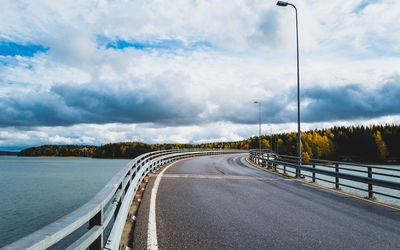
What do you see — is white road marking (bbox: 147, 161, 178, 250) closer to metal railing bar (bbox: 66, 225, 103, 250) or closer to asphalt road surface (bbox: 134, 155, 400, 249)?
asphalt road surface (bbox: 134, 155, 400, 249)

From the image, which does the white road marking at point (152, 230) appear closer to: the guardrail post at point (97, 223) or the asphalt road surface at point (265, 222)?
the asphalt road surface at point (265, 222)

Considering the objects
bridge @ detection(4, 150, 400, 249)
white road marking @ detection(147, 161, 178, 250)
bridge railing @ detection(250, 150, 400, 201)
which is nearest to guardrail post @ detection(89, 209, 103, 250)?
bridge @ detection(4, 150, 400, 249)

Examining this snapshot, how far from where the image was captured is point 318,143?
4656 inches

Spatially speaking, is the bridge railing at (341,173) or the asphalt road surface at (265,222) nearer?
the asphalt road surface at (265,222)

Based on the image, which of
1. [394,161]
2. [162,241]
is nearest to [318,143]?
[394,161]

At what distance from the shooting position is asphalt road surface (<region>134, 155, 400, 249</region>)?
482cm

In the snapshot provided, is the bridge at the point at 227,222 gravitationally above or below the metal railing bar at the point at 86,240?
below

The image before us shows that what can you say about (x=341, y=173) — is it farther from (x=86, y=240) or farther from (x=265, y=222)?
(x=86, y=240)

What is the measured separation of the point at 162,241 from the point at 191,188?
5943 millimetres

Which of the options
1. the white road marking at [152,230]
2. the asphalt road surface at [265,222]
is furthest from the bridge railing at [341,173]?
the white road marking at [152,230]

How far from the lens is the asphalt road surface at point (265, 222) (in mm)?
4824

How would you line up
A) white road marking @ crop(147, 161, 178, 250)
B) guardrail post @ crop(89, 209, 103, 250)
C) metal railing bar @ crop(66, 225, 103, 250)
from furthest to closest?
white road marking @ crop(147, 161, 178, 250) < guardrail post @ crop(89, 209, 103, 250) < metal railing bar @ crop(66, 225, 103, 250)

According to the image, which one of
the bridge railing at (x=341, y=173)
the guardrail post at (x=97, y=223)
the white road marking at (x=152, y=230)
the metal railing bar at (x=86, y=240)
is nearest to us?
the metal railing bar at (x=86, y=240)

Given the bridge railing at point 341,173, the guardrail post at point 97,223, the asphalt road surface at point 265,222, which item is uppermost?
the guardrail post at point 97,223
